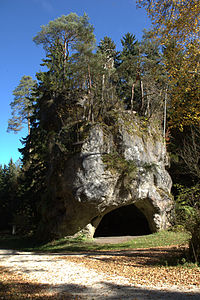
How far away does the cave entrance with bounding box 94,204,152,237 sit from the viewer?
20.2 m

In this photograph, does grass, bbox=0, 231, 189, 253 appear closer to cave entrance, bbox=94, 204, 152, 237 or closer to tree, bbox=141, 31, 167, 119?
cave entrance, bbox=94, 204, 152, 237

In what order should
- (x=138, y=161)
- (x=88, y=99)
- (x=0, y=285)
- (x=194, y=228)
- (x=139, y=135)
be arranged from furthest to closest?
(x=88, y=99), (x=139, y=135), (x=138, y=161), (x=194, y=228), (x=0, y=285)

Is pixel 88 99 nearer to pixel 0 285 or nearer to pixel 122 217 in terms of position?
pixel 122 217

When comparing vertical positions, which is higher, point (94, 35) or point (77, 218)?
point (94, 35)

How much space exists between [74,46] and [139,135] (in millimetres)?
9133

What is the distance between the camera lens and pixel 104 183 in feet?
46.3

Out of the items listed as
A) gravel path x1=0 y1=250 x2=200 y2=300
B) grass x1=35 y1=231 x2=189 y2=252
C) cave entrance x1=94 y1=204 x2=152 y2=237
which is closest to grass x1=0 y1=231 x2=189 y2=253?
grass x1=35 y1=231 x2=189 y2=252

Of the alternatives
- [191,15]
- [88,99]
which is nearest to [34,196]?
[88,99]

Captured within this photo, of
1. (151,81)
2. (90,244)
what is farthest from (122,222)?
(151,81)

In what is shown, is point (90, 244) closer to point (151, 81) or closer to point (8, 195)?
point (151, 81)

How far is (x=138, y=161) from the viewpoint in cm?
1570

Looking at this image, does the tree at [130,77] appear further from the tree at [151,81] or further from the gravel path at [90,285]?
the gravel path at [90,285]

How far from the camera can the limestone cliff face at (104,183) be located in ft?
46.1

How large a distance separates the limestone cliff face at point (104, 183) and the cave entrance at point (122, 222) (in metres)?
3.69
